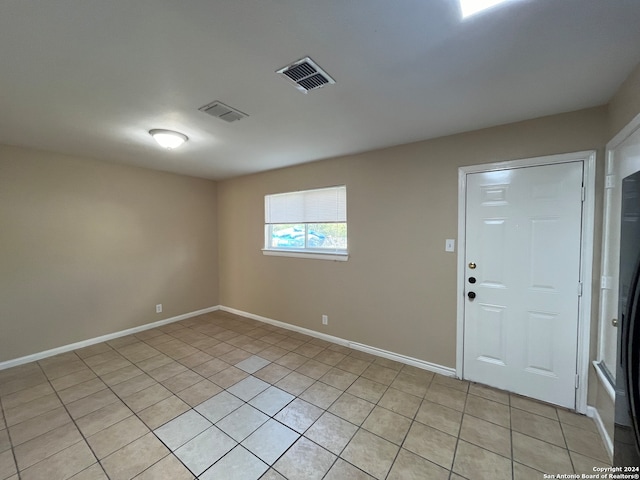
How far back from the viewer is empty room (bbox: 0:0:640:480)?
49.0 inches

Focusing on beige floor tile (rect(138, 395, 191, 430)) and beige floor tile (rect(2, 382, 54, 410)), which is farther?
beige floor tile (rect(2, 382, 54, 410))

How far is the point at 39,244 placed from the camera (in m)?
3.01

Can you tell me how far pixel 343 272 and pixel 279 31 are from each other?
2.57 m

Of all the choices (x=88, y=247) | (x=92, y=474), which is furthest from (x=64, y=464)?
(x=88, y=247)

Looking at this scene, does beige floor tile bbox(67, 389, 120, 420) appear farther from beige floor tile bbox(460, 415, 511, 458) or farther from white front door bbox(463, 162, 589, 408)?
white front door bbox(463, 162, 589, 408)

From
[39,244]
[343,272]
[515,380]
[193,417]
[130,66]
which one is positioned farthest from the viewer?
[343,272]

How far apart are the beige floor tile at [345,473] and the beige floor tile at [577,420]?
5.48 feet

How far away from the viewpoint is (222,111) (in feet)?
6.64

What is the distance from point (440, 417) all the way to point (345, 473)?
93cm

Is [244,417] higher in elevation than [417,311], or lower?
lower

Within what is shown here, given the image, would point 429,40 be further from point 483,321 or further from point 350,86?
point 483,321

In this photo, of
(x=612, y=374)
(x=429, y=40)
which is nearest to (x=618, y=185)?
(x=612, y=374)

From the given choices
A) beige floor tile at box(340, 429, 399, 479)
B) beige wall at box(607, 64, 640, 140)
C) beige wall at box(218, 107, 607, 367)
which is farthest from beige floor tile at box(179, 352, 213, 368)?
beige wall at box(607, 64, 640, 140)

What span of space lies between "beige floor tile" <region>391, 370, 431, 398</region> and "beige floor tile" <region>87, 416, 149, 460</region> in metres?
2.14
